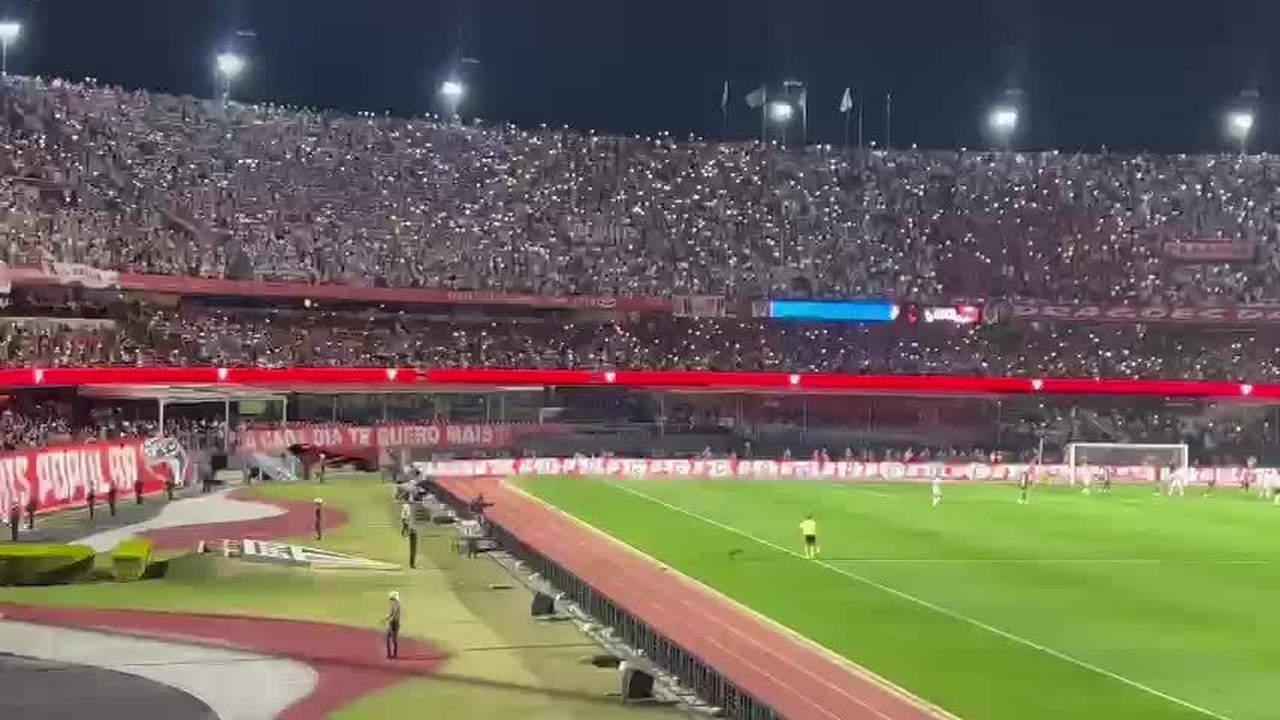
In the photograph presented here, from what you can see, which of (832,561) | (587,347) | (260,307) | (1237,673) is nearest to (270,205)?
(260,307)

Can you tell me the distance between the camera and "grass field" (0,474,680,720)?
22688 millimetres

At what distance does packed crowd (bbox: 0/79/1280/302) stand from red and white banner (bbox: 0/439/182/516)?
52.3 feet

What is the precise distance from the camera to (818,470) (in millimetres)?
70000

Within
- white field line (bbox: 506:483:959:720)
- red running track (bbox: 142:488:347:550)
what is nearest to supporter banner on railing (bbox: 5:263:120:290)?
red running track (bbox: 142:488:347:550)

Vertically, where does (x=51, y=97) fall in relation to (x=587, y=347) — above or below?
above

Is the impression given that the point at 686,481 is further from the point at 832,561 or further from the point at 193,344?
the point at 832,561

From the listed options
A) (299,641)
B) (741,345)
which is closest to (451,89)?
(741,345)

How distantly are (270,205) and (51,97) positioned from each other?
1104cm

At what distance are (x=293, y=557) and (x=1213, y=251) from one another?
2371 inches

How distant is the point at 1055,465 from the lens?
71.8 meters

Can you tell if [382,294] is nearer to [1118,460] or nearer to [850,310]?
[850,310]

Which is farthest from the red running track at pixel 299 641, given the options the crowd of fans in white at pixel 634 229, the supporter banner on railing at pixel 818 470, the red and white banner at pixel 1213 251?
the red and white banner at pixel 1213 251

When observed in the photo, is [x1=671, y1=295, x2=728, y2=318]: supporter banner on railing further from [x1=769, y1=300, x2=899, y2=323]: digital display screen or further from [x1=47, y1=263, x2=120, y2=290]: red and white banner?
[x1=47, y1=263, x2=120, y2=290]: red and white banner

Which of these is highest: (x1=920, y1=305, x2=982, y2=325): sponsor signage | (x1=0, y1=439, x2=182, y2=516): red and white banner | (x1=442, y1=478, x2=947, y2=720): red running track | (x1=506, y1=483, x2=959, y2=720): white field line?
(x1=920, y1=305, x2=982, y2=325): sponsor signage
